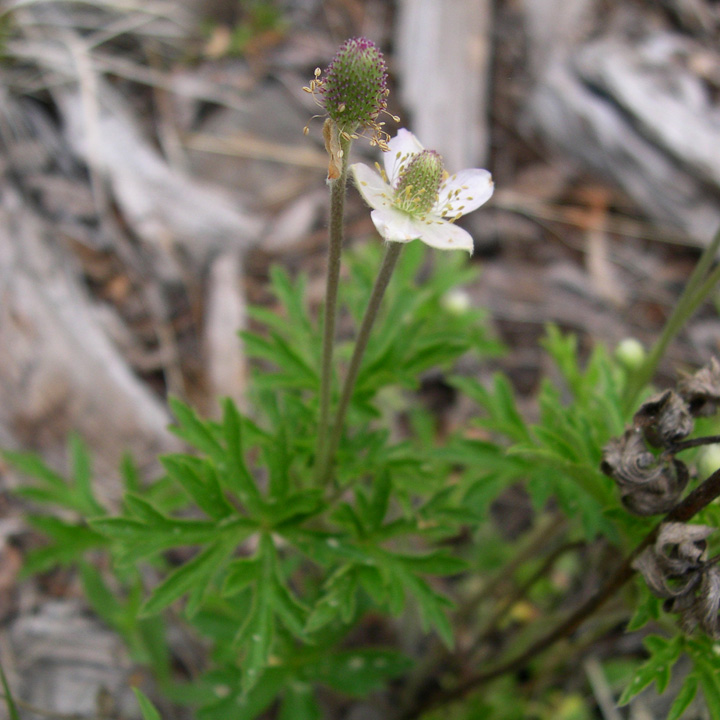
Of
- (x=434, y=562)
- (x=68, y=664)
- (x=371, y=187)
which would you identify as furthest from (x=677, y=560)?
(x=68, y=664)

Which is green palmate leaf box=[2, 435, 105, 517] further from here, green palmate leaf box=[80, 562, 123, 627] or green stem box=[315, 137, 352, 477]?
green stem box=[315, 137, 352, 477]

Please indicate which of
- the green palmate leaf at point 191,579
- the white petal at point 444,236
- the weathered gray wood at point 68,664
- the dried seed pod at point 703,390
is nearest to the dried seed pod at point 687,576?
the dried seed pod at point 703,390

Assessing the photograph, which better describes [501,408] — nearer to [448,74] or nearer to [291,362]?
[291,362]

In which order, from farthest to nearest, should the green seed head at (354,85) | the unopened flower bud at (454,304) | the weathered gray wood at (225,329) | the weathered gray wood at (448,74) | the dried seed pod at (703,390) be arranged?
the weathered gray wood at (448,74) → the weathered gray wood at (225,329) → the unopened flower bud at (454,304) → the dried seed pod at (703,390) → the green seed head at (354,85)

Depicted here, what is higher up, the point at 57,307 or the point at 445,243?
the point at 445,243

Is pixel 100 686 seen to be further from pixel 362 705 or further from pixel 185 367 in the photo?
pixel 185 367

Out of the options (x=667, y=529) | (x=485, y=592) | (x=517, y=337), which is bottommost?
(x=485, y=592)

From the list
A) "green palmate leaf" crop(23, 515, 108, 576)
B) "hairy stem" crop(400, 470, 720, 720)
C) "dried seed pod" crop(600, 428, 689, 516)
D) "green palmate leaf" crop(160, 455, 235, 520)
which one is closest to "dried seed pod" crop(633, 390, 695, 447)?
"dried seed pod" crop(600, 428, 689, 516)

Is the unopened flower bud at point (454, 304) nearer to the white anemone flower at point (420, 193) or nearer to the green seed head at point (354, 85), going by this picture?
the white anemone flower at point (420, 193)

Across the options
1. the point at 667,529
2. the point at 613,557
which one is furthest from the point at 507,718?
the point at 667,529
